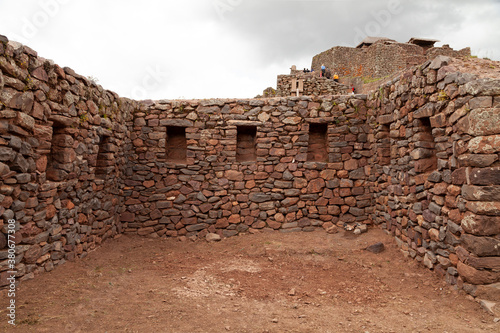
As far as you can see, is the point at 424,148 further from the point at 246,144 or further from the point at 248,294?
the point at 246,144

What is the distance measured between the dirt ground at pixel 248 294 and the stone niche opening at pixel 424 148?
5.80 ft

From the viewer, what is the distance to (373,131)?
7699 mm

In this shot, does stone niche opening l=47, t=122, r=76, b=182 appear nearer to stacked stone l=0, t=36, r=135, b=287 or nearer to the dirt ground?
stacked stone l=0, t=36, r=135, b=287

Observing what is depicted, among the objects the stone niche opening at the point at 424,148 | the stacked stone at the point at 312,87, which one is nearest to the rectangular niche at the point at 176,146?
the stone niche opening at the point at 424,148

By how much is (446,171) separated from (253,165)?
166 inches

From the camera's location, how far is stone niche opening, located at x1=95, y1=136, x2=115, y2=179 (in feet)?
22.6

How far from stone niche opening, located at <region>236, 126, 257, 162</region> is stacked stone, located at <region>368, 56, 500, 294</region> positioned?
10.5ft

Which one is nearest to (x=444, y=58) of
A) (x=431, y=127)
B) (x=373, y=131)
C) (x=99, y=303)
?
(x=431, y=127)

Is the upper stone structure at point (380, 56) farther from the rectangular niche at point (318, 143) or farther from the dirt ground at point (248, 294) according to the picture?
the dirt ground at point (248, 294)

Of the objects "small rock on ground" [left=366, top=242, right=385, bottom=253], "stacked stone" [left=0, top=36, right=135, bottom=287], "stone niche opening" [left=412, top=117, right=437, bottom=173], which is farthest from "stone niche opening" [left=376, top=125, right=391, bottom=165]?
"stacked stone" [left=0, top=36, right=135, bottom=287]

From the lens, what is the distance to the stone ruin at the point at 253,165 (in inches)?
170

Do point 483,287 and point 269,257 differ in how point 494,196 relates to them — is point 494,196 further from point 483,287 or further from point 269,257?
point 269,257

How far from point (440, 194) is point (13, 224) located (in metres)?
6.26

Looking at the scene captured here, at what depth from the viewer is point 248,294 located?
4777mm
